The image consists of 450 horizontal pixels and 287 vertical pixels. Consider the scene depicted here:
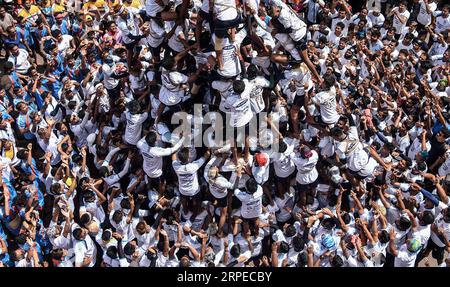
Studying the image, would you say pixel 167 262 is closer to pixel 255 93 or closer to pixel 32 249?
pixel 32 249

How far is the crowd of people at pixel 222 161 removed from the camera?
6141 millimetres

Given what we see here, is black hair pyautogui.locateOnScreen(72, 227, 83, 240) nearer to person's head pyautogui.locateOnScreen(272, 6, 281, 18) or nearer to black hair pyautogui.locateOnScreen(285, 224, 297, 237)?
black hair pyautogui.locateOnScreen(285, 224, 297, 237)

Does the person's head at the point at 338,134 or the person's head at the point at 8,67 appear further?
the person's head at the point at 8,67

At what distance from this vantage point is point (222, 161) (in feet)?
21.3

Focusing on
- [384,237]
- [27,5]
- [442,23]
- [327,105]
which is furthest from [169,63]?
[442,23]

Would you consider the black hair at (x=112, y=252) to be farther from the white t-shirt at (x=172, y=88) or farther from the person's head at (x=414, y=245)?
the person's head at (x=414, y=245)

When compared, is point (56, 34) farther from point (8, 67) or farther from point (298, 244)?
point (298, 244)

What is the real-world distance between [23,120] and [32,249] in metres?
2.74

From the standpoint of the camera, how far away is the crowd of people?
6.14 meters

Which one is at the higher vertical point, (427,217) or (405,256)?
(427,217)

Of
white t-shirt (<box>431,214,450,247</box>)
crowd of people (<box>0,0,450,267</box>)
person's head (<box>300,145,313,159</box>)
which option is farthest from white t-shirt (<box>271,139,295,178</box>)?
white t-shirt (<box>431,214,450,247</box>)

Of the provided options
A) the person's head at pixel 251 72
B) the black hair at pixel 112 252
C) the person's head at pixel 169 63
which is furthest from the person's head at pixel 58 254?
the person's head at pixel 251 72

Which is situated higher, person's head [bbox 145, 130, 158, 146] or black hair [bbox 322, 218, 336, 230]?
person's head [bbox 145, 130, 158, 146]
